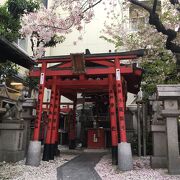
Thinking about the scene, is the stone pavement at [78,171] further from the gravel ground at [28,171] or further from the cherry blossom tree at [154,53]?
the cherry blossom tree at [154,53]

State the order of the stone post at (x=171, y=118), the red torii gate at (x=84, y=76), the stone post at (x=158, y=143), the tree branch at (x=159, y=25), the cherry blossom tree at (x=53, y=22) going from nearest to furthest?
the stone post at (x=171, y=118) < the tree branch at (x=159, y=25) < the stone post at (x=158, y=143) < the red torii gate at (x=84, y=76) < the cherry blossom tree at (x=53, y=22)

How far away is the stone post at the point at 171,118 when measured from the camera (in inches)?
334

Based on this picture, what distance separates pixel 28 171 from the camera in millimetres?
9133

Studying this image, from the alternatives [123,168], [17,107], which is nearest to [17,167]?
[17,107]

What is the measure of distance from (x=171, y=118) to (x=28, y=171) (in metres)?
5.10

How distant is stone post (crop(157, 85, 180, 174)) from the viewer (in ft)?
27.8

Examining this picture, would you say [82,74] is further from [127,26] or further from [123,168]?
[127,26]

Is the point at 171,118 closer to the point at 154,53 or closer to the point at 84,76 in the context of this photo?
the point at 84,76

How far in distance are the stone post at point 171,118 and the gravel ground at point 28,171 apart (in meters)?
3.71

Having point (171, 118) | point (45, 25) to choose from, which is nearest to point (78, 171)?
point (171, 118)

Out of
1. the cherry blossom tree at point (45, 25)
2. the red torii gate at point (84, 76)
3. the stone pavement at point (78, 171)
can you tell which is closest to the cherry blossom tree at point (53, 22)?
the cherry blossom tree at point (45, 25)

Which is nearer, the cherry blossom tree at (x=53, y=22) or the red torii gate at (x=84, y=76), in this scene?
the red torii gate at (x=84, y=76)

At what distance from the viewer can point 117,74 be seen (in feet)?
34.4

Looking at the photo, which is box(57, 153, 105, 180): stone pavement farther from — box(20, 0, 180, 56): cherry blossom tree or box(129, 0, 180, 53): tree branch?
box(20, 0, 180, 56): cherry blossom tree
